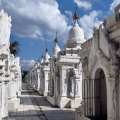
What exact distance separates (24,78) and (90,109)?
343 feet

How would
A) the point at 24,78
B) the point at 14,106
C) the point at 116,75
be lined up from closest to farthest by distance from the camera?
the point at 116,75 < the point at 14,106 < the point at 24,78

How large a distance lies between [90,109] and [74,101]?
11.9 metres

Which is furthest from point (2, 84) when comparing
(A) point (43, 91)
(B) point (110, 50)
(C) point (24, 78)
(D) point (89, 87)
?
(C) point (24, 78)

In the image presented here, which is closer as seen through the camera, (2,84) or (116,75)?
(116,75)

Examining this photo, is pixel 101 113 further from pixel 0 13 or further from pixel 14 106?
pixel 14 106

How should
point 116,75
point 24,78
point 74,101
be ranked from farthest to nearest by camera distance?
point 24,78, point 74,101, point 116,75

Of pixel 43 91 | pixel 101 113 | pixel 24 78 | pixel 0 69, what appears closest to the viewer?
pixel 0 69

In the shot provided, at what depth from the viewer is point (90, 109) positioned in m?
13.7

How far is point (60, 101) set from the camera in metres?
26.1

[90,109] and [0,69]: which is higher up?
[0,69]

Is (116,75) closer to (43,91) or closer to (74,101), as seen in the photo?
(74,101)

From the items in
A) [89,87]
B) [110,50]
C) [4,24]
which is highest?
[4,24]

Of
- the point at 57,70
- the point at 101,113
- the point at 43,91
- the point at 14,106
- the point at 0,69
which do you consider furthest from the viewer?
the point at 43,91

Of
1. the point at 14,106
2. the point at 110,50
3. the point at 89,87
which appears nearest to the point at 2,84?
the point at 89,87
